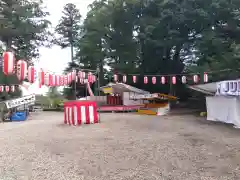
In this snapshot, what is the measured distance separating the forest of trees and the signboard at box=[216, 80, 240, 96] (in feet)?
12.3

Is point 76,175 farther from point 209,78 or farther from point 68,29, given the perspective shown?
point 68,29

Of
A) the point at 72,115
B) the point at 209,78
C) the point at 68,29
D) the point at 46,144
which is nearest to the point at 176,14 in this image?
the point at 209,78

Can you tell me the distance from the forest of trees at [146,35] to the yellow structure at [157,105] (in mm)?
2900

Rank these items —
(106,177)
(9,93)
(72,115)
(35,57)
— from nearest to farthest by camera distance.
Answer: (106,177) < (72,115) < (9,93) < (35,57)

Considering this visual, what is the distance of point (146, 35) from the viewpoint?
24.3 metres

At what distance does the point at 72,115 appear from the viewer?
496 inches

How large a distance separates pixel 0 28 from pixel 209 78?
21.5 meters

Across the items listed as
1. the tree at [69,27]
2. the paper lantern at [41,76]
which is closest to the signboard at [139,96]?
the paper lantern at [41,76]

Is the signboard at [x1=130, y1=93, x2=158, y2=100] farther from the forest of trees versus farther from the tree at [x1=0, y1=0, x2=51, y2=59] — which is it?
→ the tree at [x1=0, y1=0, x2=51, y2=59]

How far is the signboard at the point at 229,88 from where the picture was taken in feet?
35.3

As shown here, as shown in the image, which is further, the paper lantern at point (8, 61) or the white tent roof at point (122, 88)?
the white tent roof at point (122, 88)

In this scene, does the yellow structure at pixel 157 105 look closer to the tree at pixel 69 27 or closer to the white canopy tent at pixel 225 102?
the white canopy tent at pixel 225 102

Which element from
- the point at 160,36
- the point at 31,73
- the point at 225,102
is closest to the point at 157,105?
the point at 160,36

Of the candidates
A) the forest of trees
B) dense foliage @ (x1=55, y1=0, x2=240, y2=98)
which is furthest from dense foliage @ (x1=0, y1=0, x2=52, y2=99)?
dense foliage @ (x1=55, y1=0, x2=240, y2=98)
